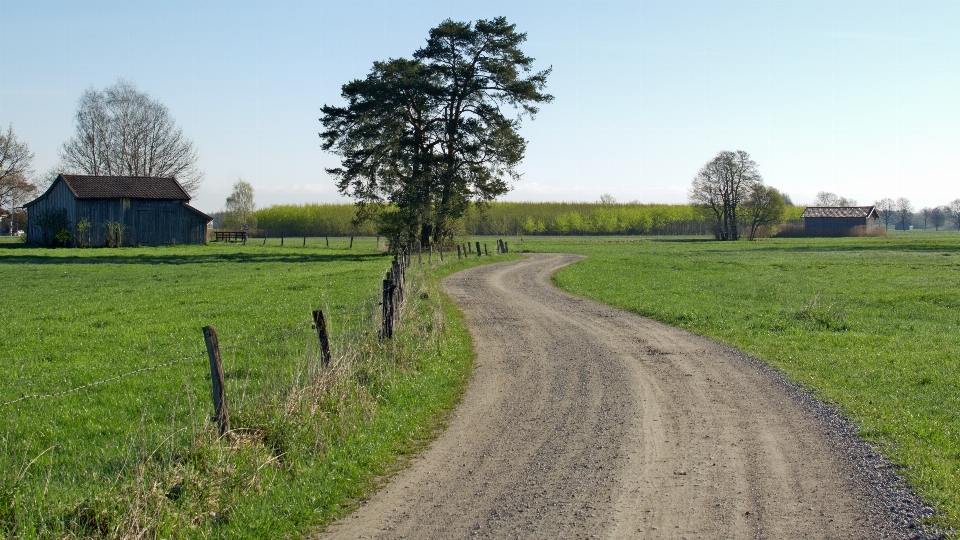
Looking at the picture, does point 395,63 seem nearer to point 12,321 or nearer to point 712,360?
point 12,321

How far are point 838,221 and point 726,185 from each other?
36.4 metres

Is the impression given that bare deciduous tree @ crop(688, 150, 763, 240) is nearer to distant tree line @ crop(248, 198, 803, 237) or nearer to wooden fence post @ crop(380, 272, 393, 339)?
distant tree line @ crop(248, 198, 803, 237)

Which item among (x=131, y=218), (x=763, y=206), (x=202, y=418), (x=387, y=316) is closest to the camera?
(x=202, y=418)

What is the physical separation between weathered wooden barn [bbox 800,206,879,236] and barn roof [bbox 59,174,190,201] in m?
102

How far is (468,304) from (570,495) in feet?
52.5

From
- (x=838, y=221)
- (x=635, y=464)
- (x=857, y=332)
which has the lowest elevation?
(x=635, y=464)

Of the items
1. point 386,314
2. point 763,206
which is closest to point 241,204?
point 763,206

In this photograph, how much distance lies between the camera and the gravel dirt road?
619 centimetres

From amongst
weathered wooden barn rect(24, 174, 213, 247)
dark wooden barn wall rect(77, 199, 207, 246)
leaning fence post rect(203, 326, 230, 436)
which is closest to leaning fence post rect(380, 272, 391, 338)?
leaning fence post rect(203, 326, 230, 436)

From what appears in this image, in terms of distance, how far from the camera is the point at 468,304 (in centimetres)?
2275

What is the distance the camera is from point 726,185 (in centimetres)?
10550

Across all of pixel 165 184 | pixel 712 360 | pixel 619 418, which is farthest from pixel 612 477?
pixel 165 184

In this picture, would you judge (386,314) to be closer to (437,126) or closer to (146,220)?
(437,126)

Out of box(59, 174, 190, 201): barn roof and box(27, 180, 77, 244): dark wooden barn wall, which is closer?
box(27, 180, 77, 244): dark wooden barn wall
